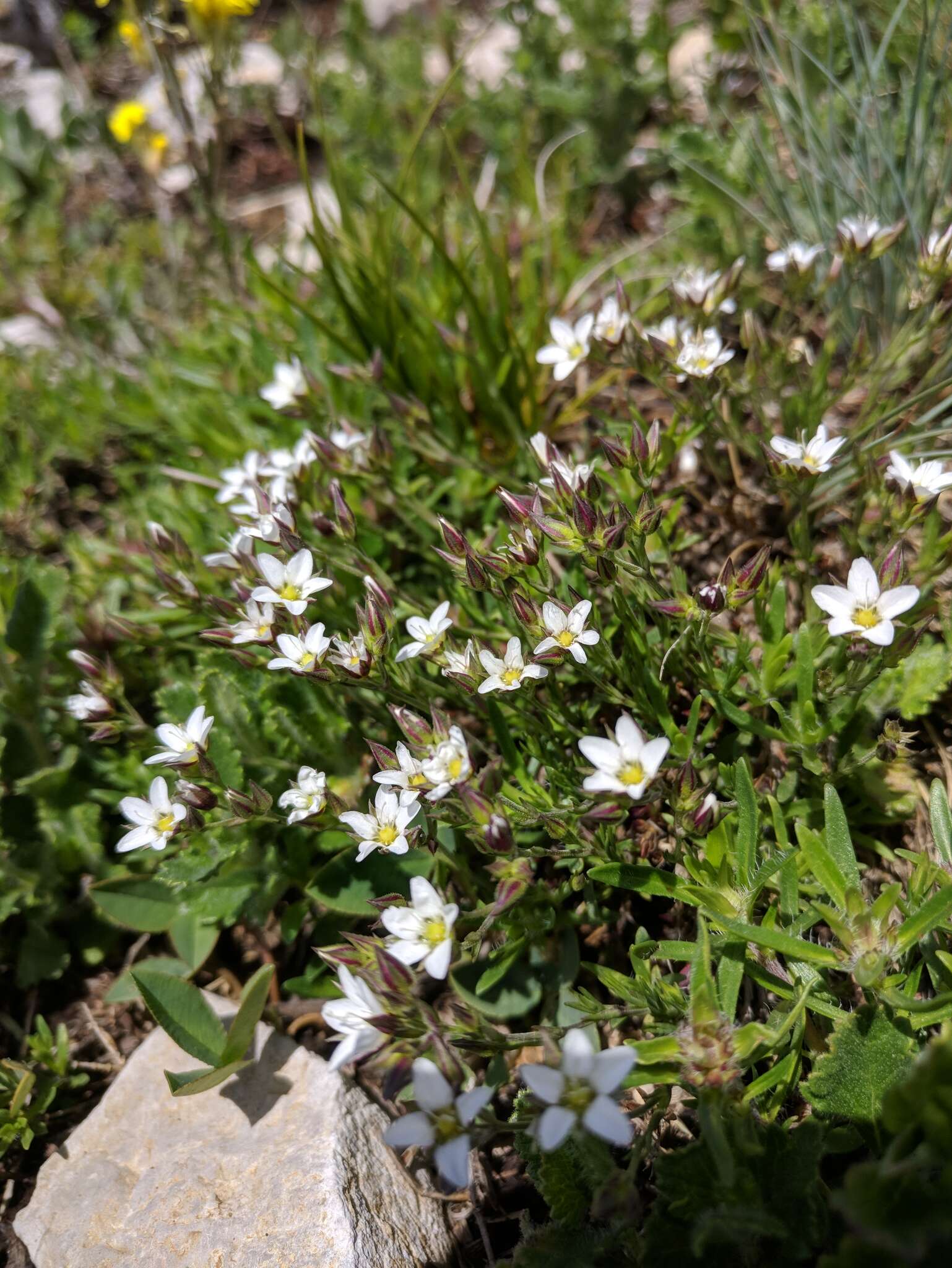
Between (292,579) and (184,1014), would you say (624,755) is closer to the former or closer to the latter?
(292,579)

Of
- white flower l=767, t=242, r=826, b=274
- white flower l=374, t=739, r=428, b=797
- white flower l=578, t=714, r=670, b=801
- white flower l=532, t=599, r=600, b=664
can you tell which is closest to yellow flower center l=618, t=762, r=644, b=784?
white flower l=578, t=714, r=670, b=801

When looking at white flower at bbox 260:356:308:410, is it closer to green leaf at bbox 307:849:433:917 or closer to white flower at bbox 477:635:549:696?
white flower at bbox 477:635:549:696

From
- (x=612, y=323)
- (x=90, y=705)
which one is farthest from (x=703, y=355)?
(x=90, y=705)

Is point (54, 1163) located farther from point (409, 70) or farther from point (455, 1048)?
point (409, 70)

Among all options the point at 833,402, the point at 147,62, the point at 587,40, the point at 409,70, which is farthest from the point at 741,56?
the point at 147,62

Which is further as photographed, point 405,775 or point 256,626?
point 256,626

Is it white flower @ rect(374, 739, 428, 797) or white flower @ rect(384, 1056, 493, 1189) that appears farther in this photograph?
white flower @ rect(374, 739, 428, 797)

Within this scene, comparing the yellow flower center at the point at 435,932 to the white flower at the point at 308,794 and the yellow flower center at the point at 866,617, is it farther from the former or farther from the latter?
the yellow flower center at the point at 866,617
